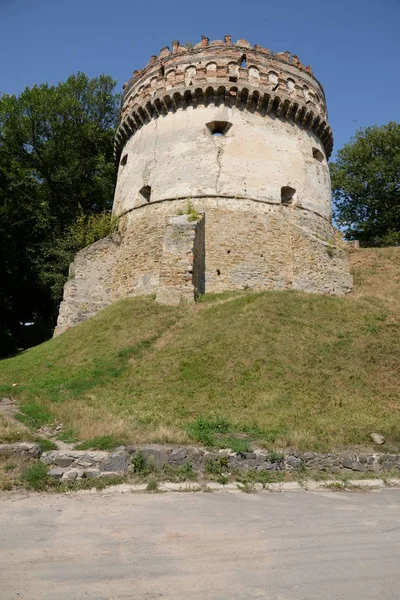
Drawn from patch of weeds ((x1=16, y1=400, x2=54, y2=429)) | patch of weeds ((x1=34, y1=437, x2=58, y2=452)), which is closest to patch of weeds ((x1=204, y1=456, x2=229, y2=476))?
patch of weeds ((x1=34, y1=437, x2=58, y2=452))

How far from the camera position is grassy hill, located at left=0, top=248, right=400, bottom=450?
7742 millimetres

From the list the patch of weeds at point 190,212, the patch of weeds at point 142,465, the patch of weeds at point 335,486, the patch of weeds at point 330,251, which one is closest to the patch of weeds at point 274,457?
the patch of weeds at point 335,486

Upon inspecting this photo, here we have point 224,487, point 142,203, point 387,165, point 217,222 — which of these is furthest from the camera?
point 387,165

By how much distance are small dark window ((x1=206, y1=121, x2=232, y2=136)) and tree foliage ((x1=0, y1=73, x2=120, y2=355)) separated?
6.35 metres

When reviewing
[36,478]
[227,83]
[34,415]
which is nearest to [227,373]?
[34,415]

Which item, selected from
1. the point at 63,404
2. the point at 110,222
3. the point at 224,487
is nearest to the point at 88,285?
the point at 110,222

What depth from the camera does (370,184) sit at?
95.0ft

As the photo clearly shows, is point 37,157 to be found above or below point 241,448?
above

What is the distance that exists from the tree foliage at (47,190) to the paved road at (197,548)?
53.3 feet

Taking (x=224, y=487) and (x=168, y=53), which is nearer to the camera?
(x=224, y=487)

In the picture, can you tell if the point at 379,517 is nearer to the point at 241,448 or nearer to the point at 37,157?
the point at 241,448

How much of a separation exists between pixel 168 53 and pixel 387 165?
54.8 feet

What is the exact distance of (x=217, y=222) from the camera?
17109 millimetres

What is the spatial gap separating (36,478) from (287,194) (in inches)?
636
